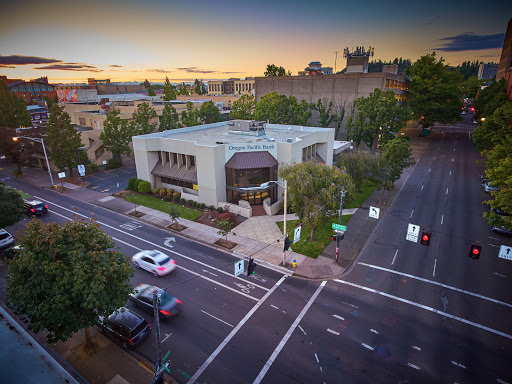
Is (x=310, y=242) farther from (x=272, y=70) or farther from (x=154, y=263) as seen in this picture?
(x=272, y=70)

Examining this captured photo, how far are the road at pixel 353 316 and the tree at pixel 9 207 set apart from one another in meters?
8.32

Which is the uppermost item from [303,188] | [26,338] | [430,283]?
[303,188]

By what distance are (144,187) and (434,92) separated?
72.6 m

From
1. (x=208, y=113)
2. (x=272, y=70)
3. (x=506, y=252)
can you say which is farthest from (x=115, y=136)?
(x=272, y=70)

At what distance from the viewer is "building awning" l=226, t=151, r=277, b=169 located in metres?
34.9

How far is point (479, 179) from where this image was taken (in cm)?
4634

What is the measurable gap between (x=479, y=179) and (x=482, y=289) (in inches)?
1263

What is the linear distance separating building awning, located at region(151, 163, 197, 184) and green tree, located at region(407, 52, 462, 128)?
65.0 metres

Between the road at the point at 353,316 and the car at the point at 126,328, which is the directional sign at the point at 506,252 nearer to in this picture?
the road at the point at 353,316

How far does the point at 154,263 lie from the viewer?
23.6m

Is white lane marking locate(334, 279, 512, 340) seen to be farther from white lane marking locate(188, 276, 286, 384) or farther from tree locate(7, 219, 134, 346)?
tree locate(7, 219, 134, 346)

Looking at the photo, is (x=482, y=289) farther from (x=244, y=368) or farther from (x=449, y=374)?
(x=244, y=368)

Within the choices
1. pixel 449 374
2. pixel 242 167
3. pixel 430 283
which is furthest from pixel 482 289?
pixel 242 167

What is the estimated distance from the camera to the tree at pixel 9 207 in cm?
2472
